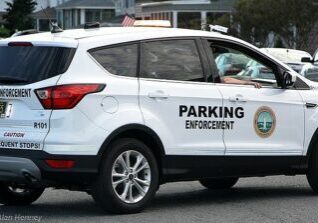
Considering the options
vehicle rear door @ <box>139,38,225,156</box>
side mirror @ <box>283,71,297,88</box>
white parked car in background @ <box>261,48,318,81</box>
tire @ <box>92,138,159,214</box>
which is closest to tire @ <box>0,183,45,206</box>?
tire @ <box>92,138,159,214</box>

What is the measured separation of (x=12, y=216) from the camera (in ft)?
24.7

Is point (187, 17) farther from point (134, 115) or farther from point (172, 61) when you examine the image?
point (134, 115)

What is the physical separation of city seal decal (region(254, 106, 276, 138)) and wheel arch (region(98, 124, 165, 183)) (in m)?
1.21

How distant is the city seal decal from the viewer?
8307 mm

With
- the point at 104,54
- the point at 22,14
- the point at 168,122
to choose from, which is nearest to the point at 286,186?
the point at 168,122

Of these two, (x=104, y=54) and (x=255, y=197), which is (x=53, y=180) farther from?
(x=255, y=197)

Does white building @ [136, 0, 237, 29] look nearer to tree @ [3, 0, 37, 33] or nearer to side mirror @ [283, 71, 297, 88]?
tree @ [3, 0, 37, 33]

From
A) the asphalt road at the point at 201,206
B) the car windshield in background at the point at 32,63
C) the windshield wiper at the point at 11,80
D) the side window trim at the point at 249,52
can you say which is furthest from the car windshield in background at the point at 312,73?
the windshield wiper at the point at 11,80

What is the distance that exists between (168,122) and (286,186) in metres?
2.78

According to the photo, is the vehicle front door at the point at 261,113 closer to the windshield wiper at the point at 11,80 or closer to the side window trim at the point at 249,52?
the side window trim at the point at 249,52

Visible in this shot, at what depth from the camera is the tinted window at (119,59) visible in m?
A: 7.46

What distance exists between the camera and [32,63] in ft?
24.3

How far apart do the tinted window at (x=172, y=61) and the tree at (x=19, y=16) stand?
184 feet

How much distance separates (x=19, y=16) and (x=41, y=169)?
58.5m
